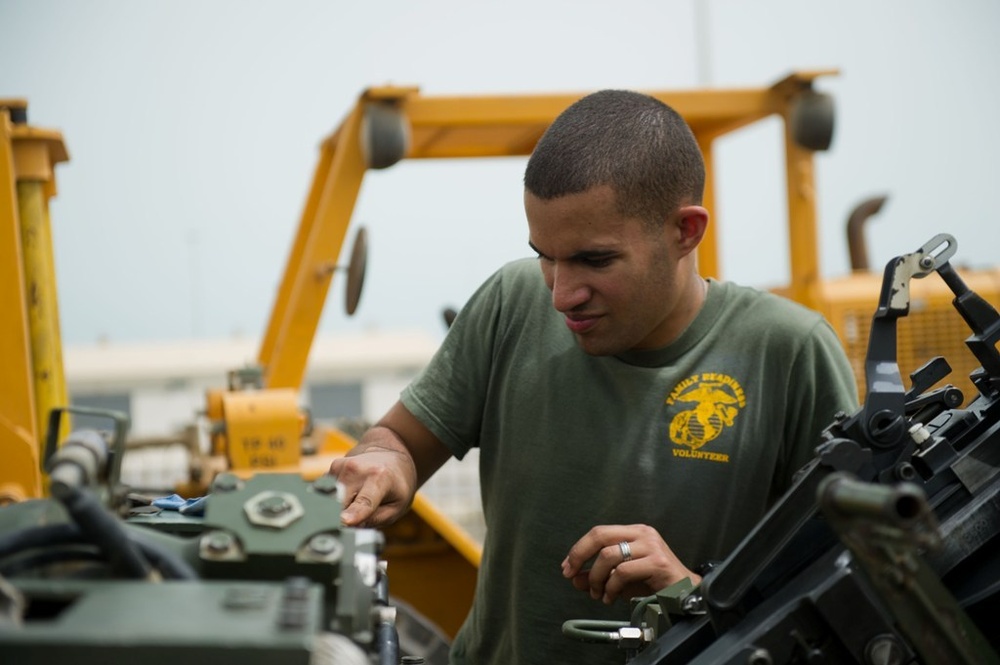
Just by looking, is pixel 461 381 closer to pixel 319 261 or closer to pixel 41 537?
pixel 41 537

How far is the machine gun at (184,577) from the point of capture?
1.10m

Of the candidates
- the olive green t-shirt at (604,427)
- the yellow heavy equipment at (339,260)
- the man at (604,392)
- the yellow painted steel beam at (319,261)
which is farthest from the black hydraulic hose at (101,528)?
the yellow painted steel beam at (319,261)

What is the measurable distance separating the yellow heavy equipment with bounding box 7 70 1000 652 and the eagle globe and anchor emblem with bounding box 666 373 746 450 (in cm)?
211

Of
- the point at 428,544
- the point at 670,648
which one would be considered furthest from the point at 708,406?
the point at 428,544

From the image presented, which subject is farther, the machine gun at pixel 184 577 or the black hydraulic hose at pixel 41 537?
the black hydraulic hose at pixel 41 537

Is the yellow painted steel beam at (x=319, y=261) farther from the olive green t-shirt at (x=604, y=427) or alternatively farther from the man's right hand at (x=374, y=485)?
the man's right hand at (x=374, y=485)

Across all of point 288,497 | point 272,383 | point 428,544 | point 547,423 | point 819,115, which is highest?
point 819,115

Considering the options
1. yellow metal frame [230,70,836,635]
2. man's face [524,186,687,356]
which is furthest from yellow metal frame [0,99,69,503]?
man's face [524,186,687,356]

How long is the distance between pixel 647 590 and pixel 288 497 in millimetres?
824

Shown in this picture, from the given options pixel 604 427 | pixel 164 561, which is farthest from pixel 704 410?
pixel 164 561

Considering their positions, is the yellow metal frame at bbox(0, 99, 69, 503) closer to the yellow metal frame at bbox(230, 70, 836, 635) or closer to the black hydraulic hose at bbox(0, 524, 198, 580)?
→ the yellow metal frame at bbox(230, 70, 836, 635)

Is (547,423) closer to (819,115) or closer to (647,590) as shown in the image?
(647,590)

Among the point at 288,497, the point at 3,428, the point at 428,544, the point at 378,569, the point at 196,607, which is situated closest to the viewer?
the point at 196,607

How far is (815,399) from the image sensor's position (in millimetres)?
2361
